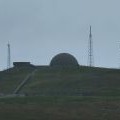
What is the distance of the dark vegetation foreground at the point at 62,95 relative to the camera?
124 feet

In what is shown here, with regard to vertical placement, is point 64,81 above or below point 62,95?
below

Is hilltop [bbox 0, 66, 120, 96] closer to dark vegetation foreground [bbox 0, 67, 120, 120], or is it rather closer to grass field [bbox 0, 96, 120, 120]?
dark vegetation foreground [bbox 0, 67, 120, 120]

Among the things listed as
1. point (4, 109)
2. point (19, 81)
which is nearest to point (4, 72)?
point (19, 81)

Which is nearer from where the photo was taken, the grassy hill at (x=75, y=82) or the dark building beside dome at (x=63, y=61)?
the grassy hill at (x=75, y=82)

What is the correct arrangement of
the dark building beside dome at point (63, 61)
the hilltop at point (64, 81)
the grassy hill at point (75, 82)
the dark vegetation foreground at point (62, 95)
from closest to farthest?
1. the dark vegetation foreground at point (62, 95)
2. the grassy hill at point (75, 82)
3. the hilltop at point (64, 81)
4. the dark building beside dome at point (63, 61)

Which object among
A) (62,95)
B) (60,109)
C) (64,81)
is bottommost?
(64,81)

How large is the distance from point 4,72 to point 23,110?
41895mm

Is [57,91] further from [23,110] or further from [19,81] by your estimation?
[23,110]

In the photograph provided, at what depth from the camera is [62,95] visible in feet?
186

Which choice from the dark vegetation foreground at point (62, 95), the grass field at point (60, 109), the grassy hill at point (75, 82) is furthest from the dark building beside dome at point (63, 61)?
the grass field at point (60, 109)

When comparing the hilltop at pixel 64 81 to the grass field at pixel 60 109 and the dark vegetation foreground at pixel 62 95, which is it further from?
the grass field at pixel 60 109

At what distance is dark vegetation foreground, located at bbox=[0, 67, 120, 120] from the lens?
37.8 metres

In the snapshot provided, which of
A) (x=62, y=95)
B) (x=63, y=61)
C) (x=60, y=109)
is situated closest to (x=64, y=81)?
(x=62, y=95)

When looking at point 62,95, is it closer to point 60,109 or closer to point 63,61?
point 60,109
